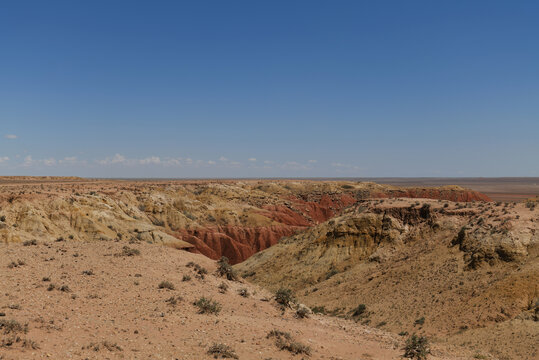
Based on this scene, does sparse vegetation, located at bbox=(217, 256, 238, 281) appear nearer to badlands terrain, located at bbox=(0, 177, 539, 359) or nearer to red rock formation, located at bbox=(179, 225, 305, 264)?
badlands terrain, located at bbox=(0, 177, 539, 359)

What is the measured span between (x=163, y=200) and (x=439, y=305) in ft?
174

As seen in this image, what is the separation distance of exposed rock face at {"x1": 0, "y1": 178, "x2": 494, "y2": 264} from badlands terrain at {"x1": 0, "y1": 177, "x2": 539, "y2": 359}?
0.38 metres

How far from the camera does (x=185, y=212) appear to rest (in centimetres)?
6800

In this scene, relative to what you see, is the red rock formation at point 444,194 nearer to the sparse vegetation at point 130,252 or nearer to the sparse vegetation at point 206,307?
the sparse vegetation at point 130,252

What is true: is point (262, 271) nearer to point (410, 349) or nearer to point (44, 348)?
point (410, 349)

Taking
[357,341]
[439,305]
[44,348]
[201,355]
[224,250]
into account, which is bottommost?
[224,250]

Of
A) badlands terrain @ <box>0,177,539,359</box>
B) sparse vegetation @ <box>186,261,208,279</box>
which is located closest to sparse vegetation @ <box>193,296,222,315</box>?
badlands terrain @ <box>0,177,539,359</box>

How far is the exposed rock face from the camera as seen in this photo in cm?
3884

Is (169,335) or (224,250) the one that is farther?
(224,250)

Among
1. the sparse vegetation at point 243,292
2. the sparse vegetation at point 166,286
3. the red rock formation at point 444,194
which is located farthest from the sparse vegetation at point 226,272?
the red rock formation at point 444,194

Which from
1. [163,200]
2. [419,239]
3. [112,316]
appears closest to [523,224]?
[419,239]

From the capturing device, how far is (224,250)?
202ft

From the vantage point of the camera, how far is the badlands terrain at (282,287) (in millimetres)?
11133

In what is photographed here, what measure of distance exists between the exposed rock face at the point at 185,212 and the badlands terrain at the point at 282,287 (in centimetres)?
38
